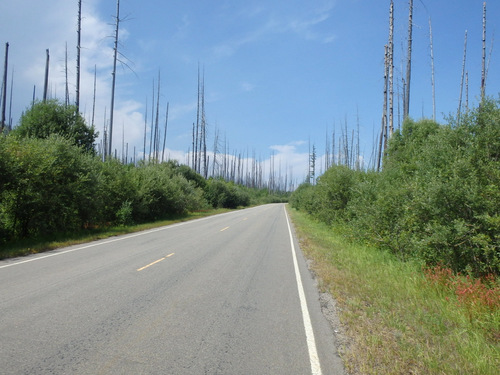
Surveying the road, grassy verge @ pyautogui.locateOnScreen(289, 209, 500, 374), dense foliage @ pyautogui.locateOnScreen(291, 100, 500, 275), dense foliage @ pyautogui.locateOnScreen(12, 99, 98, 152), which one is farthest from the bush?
dense foliage @ pyautogui.locateOnScreen(291, 100, 500, 275)

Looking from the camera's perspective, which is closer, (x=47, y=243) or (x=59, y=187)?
(x=47, y=243)

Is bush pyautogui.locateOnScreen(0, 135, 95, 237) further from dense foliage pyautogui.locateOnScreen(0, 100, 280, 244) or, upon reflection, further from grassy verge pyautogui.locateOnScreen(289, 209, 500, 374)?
grassy verge pyautogui.locateOnScreen(289, 209, 500, 374)

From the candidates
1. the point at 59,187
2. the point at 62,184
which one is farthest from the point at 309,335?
the point at 62,184

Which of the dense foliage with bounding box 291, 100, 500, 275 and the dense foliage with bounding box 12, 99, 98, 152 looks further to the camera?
the dense foliage with bounding box 12, 99, 98, 152

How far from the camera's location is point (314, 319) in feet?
Result: 17.1

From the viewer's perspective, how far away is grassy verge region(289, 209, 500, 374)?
3.72 metres

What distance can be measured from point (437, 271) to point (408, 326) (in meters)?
2.68

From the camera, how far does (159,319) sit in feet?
16.1

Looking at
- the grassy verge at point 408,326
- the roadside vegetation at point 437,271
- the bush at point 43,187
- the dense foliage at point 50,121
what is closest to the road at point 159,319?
the grassy verge at point 408,326

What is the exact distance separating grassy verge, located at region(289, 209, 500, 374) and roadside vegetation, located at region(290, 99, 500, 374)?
0.01 meters

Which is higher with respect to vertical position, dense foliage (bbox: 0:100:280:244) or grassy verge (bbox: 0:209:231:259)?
dense foliage (bbox: 0:100:280:244)

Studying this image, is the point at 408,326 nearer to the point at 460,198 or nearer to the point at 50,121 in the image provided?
the point at 460,198

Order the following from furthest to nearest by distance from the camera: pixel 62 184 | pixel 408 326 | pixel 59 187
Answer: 1. pixel 62 184
2. pixel 59 187
3. pixel 408 326

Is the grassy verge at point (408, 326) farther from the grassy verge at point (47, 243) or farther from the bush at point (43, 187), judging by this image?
the bush at point (43, 187)
